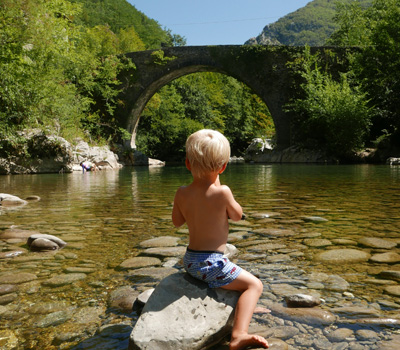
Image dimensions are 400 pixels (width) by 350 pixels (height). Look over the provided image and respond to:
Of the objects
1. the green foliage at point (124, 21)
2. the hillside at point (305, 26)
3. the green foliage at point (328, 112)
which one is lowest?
the green foliage at point (328, 112)

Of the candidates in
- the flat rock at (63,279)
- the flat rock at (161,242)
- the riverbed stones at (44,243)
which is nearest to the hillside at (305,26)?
the flat rock at (161,242)

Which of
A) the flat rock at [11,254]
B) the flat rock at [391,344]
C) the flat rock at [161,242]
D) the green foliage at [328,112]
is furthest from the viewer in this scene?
the green foliage at [328,112]

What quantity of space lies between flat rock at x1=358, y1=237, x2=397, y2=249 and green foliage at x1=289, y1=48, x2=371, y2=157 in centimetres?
1850

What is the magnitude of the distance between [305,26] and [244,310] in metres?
159

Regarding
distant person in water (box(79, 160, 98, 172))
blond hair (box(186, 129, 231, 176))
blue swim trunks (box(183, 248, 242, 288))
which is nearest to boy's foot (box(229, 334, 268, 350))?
blue swim trunks (box(183, 248, 242, 288))

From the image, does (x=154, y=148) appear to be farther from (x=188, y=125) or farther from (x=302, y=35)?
(x=302, y=35)

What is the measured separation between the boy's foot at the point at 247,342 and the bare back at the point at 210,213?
45 centimetres

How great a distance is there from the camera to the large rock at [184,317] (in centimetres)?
152

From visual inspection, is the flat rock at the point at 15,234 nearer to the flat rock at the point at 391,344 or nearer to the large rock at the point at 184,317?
the large rock at the point at 184,317

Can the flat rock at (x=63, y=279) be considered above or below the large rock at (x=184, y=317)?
below

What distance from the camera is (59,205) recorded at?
583cm

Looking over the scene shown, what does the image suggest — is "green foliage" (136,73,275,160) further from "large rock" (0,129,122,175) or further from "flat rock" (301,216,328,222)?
"flat rock" (301,216,328,222)

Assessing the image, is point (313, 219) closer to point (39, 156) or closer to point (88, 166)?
point (39, 156)

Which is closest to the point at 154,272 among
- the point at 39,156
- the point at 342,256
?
the point at 342,256
